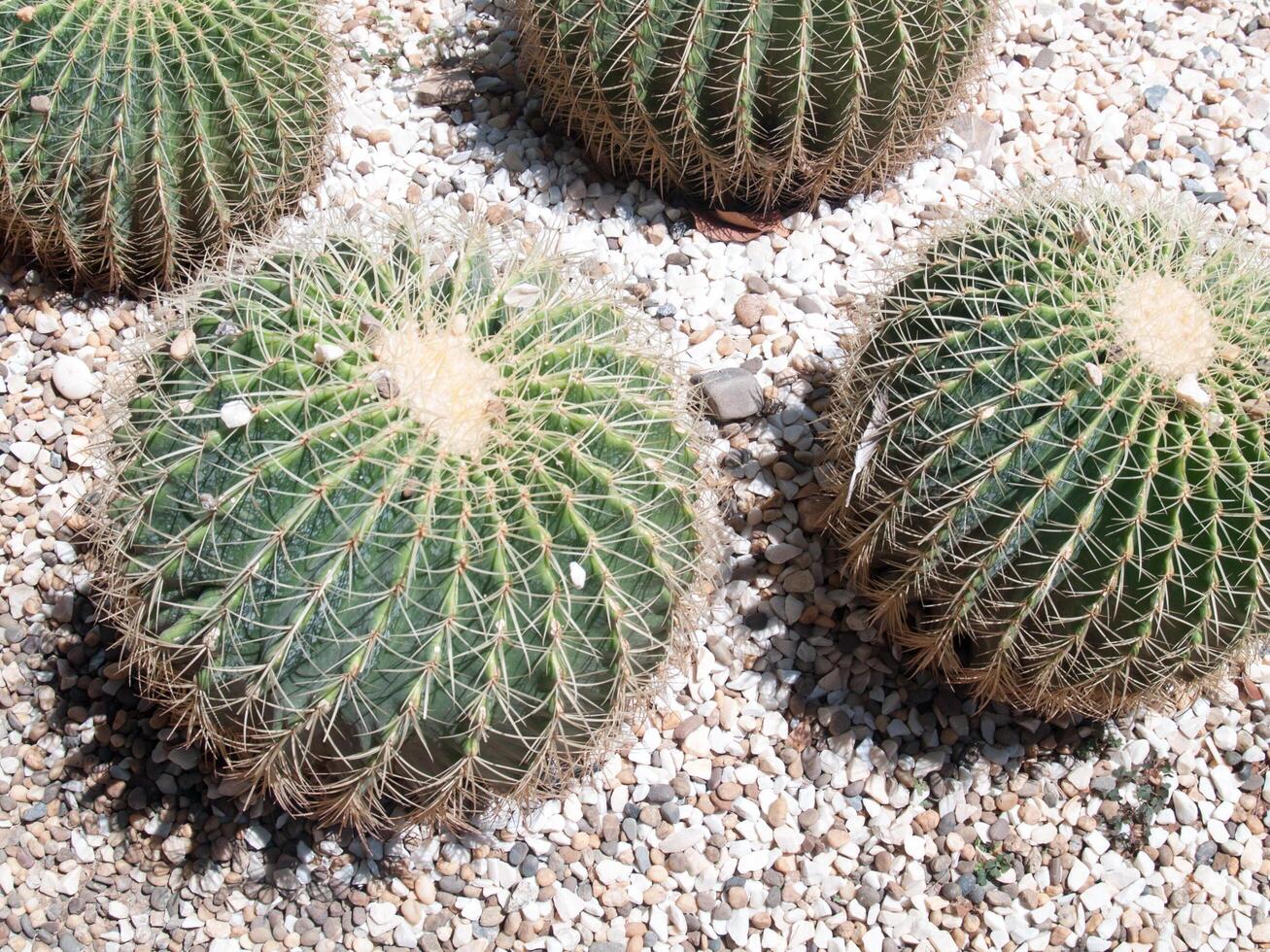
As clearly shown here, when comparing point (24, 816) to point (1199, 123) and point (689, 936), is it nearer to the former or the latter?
point (689, 936)

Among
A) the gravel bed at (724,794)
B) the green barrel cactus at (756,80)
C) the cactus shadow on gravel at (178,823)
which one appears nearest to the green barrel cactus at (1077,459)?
the gravel bed at (724,794)

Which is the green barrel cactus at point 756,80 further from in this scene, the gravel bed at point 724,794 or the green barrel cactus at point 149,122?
the green barrel cactus at point 149,122

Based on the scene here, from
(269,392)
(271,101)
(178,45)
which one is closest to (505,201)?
(271,101)

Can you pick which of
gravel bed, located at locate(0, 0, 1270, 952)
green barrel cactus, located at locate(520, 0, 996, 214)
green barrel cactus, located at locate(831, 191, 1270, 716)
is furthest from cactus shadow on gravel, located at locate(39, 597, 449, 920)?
green barrel cactus, located at locate(520, 0, 996, 214)

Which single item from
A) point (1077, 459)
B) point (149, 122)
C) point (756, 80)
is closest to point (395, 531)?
point (1077, 459)

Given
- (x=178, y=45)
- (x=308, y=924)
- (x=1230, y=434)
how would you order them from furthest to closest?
(x=178, y=45)
(x=308, y=924)
(x=1230, y=434)

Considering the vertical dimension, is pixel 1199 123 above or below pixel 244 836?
above

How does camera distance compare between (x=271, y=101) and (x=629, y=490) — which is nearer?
(x=629, y=490)

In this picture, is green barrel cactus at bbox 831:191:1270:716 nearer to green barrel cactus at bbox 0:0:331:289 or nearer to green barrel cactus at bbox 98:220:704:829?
green barrel cactus at bbox 98:220:704:829
